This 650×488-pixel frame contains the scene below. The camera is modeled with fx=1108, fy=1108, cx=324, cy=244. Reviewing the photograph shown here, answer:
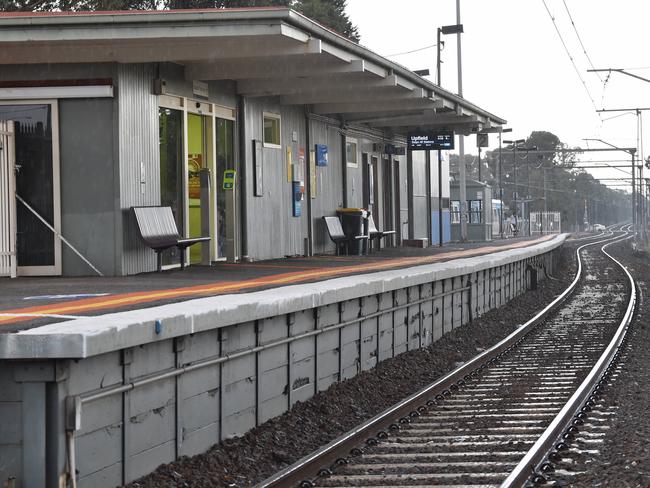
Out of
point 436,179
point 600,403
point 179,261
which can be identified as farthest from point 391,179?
point 600,403

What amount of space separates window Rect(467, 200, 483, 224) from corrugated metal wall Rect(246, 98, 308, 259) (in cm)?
2611

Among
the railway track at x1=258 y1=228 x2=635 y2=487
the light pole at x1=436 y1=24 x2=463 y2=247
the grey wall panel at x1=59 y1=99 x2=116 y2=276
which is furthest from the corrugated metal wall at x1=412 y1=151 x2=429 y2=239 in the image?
the grey wall panel at x1=59 y1=99 x2=116 y2=276

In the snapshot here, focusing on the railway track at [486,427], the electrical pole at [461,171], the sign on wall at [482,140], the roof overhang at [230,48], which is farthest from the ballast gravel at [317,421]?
the sign on wall at [482,140]

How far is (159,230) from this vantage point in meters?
15.0

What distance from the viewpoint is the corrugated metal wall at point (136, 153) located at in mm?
14438

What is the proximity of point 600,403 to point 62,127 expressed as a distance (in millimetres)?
7752

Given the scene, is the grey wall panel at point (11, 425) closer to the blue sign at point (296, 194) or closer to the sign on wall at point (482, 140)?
the blue sign at point (296, 194)

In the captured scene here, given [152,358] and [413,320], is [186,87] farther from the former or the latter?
[152,358]

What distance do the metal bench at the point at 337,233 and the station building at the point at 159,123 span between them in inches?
55.2

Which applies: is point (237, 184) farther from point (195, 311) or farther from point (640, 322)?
point (195, 311)

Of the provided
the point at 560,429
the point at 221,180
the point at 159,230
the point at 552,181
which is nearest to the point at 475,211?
the point at 221,180

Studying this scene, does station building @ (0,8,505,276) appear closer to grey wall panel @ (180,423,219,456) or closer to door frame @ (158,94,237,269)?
door frame @ (158,94,237,269)

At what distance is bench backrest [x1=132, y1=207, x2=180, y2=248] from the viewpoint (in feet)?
47.5

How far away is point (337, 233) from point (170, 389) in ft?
50.8
